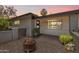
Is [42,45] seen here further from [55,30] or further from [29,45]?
[55,30]

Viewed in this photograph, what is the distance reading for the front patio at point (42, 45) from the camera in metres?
2.79

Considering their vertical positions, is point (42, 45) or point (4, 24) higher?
point (4, 24)

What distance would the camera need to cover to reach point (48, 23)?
2.90 m

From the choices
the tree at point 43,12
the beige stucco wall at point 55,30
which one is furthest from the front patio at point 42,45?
the tree at point 43,12

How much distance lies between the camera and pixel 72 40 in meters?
2.73

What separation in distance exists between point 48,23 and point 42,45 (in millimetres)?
479

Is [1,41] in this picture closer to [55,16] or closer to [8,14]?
[8,14]

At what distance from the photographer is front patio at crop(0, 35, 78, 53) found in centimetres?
279

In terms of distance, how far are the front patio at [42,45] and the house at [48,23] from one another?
13cm

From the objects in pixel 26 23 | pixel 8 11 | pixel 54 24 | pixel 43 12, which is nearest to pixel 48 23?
pixel 54 24

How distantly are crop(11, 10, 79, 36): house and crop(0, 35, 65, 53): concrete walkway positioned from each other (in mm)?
133

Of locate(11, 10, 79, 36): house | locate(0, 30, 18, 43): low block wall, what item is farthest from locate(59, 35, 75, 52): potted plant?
locate(0, 30, 18, 43): low block wall

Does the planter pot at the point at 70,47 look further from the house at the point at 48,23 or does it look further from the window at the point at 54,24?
the window at the point at 54,24
